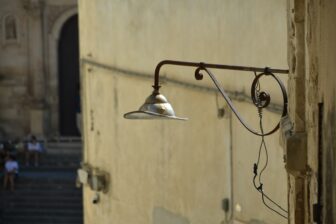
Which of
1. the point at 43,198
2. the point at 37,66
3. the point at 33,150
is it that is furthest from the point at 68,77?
the point at 43,198

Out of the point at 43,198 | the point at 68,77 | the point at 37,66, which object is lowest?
the point at 43,198

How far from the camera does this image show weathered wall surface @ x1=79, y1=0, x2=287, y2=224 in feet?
27.1

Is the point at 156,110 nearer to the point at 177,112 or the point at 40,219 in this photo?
the point at 177,112

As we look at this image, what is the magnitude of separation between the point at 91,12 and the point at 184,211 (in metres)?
3.74

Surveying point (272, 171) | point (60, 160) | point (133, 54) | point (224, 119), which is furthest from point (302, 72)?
point (60, 160)

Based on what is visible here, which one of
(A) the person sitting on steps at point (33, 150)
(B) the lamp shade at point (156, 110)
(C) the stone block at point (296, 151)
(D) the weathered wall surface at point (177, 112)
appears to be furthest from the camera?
Result: (A) the person sitting on steps at point (33, 150)

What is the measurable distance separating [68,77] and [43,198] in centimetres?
552

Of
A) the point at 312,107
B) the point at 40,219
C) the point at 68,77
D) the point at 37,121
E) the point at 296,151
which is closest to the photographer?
the point at 312,107

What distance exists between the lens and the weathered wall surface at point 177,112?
8273mm

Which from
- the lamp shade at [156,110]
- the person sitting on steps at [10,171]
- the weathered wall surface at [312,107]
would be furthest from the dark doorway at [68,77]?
the weathered wall surface at [312,107]

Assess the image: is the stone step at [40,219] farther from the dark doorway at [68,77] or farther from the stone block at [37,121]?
the dark doorway at [68,77]

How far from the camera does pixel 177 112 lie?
1006 centimetres

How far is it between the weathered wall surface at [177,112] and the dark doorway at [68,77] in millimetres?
12165

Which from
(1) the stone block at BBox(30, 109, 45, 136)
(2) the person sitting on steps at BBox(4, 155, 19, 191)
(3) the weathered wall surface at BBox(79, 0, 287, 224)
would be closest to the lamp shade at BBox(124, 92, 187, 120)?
(3) the weathered wall surface at BBox(79, 0, 287, 224)
